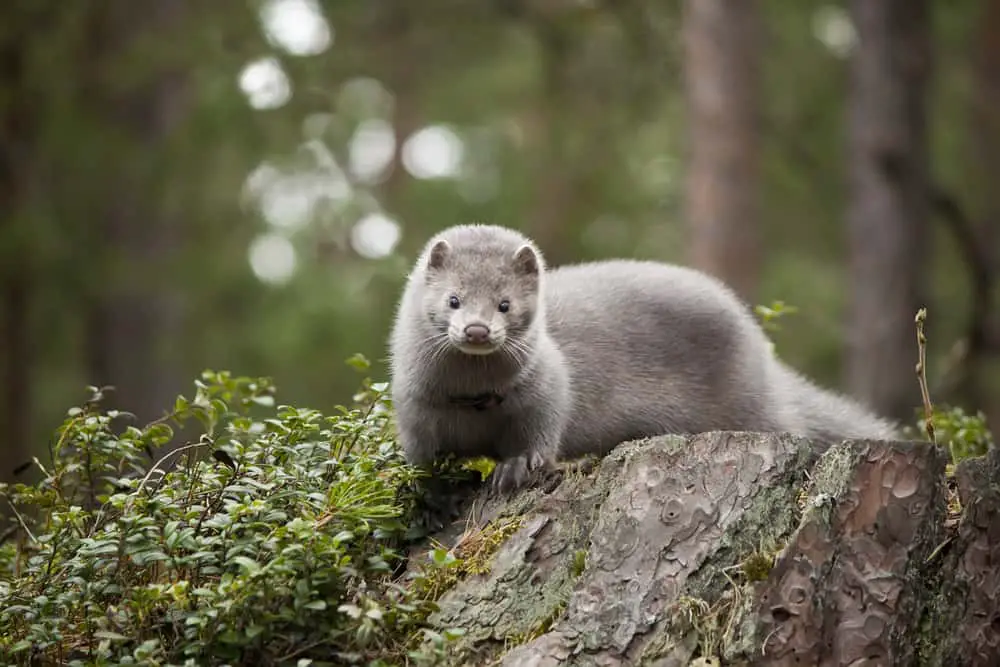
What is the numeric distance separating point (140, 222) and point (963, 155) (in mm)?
12236

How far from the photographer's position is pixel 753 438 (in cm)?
471

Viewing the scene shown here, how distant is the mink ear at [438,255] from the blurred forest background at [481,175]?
3315 millimetres

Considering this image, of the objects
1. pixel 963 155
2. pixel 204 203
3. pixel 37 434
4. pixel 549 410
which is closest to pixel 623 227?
pixel 963 155

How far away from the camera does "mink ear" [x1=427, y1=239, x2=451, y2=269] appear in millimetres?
5707

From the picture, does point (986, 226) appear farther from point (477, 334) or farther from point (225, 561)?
point (225, 561)

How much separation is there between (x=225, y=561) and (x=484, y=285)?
1.78 metres

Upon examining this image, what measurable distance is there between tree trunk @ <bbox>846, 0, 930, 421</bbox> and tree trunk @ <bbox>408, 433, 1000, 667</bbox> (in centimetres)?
741

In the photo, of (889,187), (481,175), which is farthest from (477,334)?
(481,175)

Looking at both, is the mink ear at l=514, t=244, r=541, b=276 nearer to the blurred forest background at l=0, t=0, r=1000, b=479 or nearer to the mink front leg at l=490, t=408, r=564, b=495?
the mink front leg at l=490, t=408, r=564, b=495

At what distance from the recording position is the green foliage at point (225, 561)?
421 cm

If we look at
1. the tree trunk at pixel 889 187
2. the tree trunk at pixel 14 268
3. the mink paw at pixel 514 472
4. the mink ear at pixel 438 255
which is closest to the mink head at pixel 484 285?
the mink ear at pixel 438 255

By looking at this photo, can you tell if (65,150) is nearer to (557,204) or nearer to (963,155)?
(557,204)

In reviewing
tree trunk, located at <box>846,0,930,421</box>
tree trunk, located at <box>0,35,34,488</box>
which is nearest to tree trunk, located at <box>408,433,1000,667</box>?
tree trunk, located at <box>846,0,930,421</box>

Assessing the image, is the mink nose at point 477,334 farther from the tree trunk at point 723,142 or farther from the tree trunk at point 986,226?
the tree trunk at point 986,226
